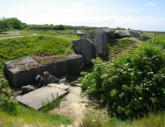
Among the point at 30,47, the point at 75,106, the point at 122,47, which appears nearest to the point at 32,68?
the point at 30,47

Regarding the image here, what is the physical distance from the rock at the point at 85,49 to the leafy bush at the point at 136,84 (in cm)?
537

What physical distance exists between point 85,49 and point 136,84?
6.77m

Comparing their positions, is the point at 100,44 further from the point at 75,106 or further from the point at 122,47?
the point at 75,106

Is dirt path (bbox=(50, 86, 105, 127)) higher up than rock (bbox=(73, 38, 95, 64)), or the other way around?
rock (bbox=(73, 38, 95, 64))

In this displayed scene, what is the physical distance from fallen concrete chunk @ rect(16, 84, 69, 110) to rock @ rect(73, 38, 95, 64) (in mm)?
4596

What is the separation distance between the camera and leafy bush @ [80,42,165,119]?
3.97 metres

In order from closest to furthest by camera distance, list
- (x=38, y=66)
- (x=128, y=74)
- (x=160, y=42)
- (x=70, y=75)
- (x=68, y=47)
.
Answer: (x=128, y=74) → (x=160, y=42) → (x=38, y=66) → (x=70, y=75) → (x=68, y=47)

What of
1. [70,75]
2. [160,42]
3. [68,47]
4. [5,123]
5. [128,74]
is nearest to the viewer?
[5,123]

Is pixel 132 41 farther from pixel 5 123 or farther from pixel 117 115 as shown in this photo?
pixel 5 123

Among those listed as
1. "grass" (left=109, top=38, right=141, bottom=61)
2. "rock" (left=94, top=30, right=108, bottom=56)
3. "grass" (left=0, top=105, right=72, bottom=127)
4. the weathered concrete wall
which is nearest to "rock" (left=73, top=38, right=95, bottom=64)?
"rock" (left=94, top=30, right=108, bottom=56)

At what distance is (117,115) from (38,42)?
8544mm

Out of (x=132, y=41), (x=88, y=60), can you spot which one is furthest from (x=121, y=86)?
(x=132, y=41)

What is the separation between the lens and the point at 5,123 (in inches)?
103

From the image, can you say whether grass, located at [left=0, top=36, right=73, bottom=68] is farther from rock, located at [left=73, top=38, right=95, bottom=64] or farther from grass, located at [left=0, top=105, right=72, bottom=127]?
grass, located at [left=0, top=105, right=72, bottom=127]
